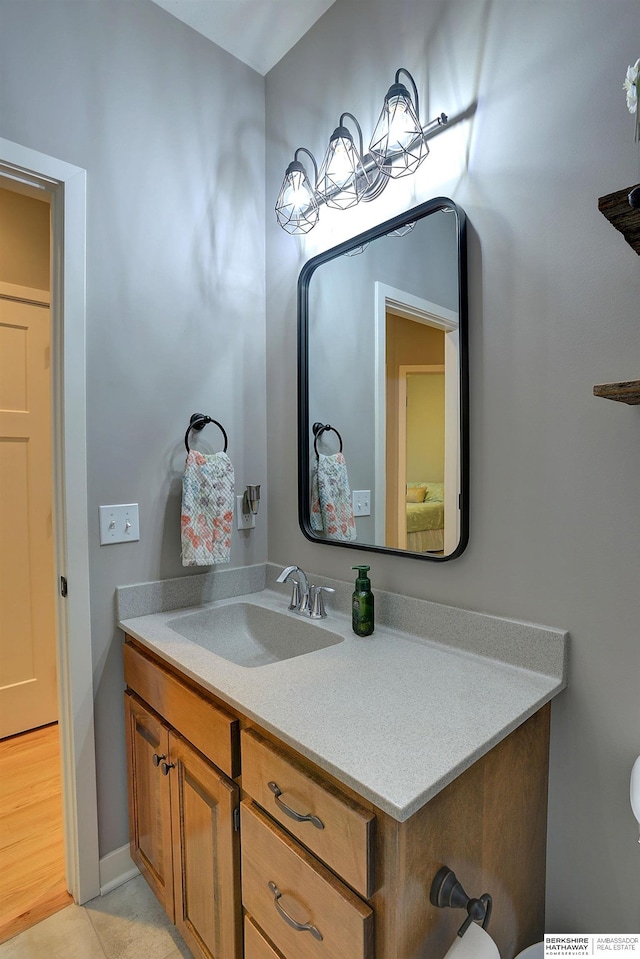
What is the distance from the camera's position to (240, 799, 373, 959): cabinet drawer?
81 cm

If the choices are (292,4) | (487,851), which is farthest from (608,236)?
(292,4)

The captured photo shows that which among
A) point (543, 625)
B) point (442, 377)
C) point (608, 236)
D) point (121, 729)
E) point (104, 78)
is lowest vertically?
point (121, 729)

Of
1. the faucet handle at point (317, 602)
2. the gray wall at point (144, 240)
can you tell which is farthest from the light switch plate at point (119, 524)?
the faucet handle at point (317, 602)

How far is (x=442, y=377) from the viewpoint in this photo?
132cm

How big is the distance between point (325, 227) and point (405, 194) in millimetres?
338

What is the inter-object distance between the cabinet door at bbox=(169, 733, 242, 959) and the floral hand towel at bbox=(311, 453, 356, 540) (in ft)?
2.43

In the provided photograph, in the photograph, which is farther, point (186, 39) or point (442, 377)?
point (186, 39)

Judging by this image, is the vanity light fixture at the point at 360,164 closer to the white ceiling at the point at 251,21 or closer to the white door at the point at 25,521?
the white ceiling at the point at 251,21

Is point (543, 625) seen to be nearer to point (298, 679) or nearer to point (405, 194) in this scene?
point (298, 679)

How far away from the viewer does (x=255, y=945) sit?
104 cm

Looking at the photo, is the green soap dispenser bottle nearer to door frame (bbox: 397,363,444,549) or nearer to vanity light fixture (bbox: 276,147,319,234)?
door frame (bbox: 397,363,444,549)

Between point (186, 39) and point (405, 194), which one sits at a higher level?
point (186, 39)

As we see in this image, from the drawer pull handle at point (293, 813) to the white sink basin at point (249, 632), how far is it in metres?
0.52

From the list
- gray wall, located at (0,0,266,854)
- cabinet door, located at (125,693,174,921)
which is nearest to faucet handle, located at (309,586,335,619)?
gray wall, located at (0,0,266,854)
